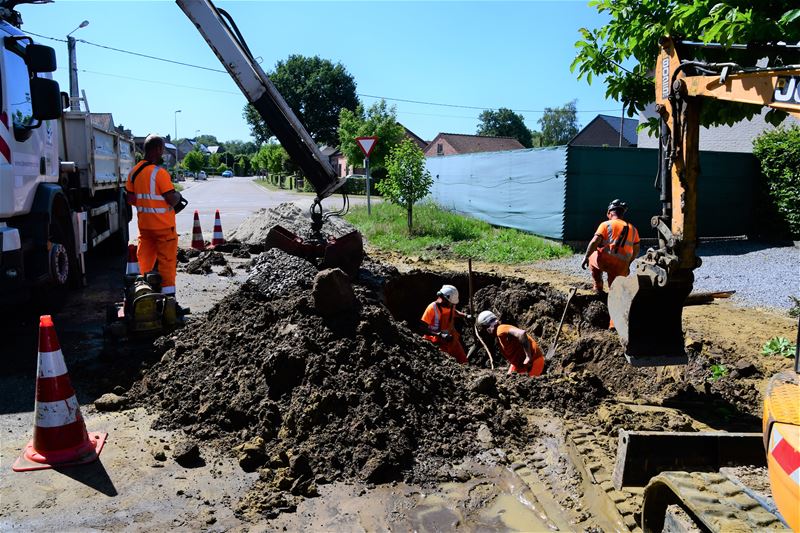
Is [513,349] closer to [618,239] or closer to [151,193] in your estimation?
[618,239]

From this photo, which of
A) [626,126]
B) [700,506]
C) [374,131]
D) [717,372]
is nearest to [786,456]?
[700,506]

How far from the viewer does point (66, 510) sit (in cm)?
340

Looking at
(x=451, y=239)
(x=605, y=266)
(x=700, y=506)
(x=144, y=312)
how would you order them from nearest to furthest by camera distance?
(x=700, y=506) < (x=144, y=312) < (x=605, y=266) < (x=451, y=239)

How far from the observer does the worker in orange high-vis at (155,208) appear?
6.50m

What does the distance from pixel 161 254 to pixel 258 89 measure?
8.26 feet

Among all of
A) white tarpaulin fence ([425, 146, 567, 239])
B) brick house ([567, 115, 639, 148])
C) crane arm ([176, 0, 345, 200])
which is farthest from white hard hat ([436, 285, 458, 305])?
→ brick house ([567, 115, 639, 148])

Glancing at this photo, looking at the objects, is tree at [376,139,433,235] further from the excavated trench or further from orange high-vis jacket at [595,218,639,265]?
the excavated trench

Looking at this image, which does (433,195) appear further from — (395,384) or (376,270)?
(395,384)

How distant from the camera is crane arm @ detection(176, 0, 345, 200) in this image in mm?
7488

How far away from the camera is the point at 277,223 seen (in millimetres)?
13891

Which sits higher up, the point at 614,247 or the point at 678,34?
the point at 678,34

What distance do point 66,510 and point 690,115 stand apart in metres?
4.70

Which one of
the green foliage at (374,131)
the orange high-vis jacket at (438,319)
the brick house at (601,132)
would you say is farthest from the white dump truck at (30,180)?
the brick house at (601,132)

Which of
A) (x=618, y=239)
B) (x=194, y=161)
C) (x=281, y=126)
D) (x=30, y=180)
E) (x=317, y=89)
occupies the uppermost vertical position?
(x=317, y=89)
